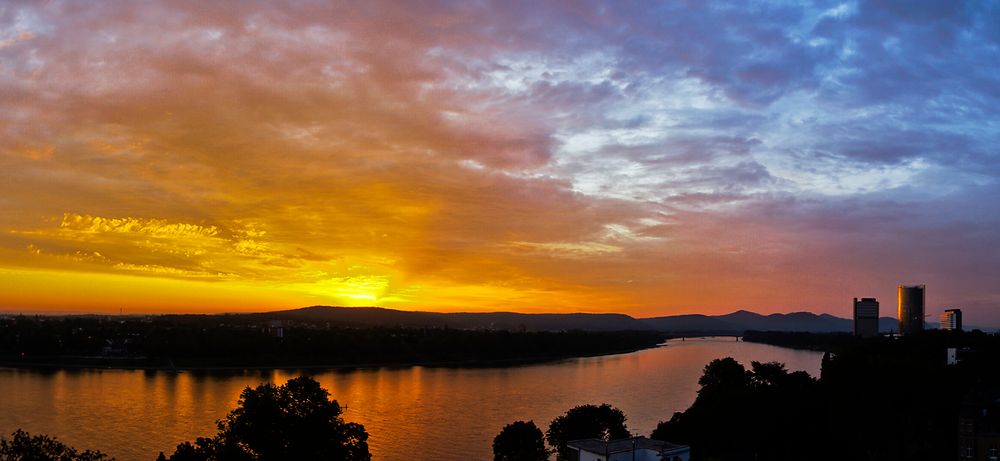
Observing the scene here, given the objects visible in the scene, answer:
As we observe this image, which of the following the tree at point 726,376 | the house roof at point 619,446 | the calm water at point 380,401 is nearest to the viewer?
the house roof at point 619,446

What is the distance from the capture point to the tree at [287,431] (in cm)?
1623

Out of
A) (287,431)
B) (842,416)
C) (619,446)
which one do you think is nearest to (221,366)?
(287,431)

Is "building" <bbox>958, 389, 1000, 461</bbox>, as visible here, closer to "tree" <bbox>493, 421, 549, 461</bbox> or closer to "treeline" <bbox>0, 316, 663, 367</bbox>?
"tree" <bbox>493, 421, 549, 461</bbox>

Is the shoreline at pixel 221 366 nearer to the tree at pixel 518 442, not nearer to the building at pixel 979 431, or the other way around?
the tree at pixel 518 442

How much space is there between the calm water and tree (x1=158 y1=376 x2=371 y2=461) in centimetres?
851

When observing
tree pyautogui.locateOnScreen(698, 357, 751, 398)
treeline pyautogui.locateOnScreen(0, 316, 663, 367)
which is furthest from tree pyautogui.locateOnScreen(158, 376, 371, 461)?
treeline pyautogui.locateOnScreen(0, 316, 663, 367)

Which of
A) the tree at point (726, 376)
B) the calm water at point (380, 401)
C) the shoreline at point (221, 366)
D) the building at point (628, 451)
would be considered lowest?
the shoreline at point (221, 366)

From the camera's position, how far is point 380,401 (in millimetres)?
39094

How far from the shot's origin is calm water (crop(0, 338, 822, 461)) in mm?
27672

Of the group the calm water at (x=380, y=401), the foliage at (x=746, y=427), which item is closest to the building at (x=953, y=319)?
the calm water at (x=380, y=401)

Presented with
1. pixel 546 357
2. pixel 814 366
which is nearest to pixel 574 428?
pixel 814 366

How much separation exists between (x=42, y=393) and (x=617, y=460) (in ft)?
117

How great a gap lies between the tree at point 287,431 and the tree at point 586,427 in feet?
25.7

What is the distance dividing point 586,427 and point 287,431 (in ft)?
31.1
